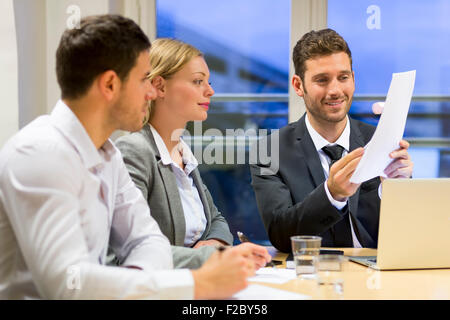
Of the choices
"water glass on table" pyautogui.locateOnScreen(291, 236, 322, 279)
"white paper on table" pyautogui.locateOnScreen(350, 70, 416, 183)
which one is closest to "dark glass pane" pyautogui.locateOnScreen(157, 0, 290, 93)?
"white paper on table" pyautogui.locateOnScreen(350, 70, 416, 183)

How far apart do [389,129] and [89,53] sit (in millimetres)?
942

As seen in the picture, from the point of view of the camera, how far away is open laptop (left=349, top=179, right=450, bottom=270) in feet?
5.55

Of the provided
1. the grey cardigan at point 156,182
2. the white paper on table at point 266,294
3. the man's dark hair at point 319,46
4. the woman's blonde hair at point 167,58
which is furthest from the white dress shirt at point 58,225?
the man's dark hair at point 319,46

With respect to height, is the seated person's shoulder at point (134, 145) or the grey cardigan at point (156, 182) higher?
the seated person's shoulder at point (134, 145)

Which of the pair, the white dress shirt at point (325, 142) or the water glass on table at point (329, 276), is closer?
the water glass on table at point (329, 276)

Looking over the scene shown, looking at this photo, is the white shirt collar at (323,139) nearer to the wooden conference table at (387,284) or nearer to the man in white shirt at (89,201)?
the wooden conference table at (387,284)

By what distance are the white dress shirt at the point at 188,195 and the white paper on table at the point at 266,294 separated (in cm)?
69

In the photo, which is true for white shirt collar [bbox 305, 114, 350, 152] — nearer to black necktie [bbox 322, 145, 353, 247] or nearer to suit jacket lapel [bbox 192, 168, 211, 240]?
black necktie [bbox 322, 145, 353, 247]

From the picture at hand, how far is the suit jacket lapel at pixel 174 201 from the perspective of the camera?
6.71 ft

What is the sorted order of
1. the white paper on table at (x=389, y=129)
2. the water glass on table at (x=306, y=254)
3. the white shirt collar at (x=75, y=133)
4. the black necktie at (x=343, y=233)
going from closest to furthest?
the white shirt collar at (x=75, y=133) → the water glass on table at (x=306, y=254) → the white paper on table at (x=389, y=129) → the black necktie at (x=343, y=233)

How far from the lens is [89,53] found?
4.63 feet

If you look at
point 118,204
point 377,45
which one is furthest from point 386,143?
point 377,45

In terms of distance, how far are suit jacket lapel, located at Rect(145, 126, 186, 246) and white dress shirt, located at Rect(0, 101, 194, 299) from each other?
60cm

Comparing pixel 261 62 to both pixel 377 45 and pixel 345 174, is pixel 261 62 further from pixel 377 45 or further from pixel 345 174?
pixel 345 174
